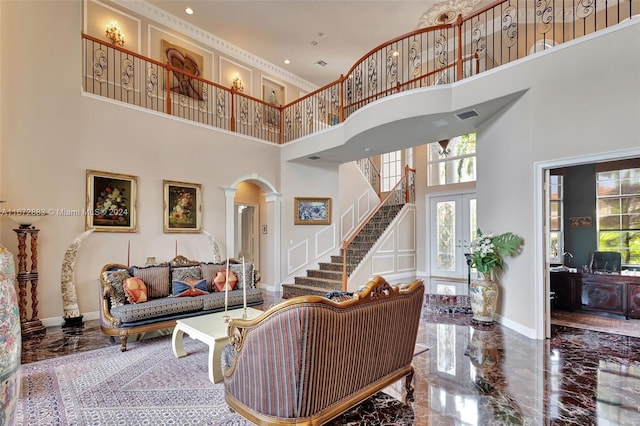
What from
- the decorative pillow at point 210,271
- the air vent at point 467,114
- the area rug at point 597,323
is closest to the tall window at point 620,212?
the area rug at point 597,323

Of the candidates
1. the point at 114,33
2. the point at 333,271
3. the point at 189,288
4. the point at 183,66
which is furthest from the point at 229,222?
the point at 114,33

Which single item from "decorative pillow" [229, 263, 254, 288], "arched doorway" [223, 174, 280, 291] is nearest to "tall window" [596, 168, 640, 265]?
"decorative pillow" [229, 263, 254, 288]

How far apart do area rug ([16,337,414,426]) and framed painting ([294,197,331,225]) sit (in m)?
4.94

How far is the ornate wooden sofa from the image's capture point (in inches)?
74.2

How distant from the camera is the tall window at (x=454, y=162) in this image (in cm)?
877

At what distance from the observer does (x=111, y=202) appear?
5.57m

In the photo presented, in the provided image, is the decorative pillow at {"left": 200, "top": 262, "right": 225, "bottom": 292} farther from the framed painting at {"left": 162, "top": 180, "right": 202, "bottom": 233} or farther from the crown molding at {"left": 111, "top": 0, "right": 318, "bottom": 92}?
the crown molding at {"left": 111, "top": 0, "right": 318, "bottom": 92}

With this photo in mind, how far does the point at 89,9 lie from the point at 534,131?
8439mm

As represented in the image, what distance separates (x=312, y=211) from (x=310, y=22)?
177 inches

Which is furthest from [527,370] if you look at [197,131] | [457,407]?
[197,131]

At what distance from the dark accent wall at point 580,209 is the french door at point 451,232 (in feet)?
7.78

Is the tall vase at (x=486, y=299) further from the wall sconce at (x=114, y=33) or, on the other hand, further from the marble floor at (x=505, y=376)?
the wall sconce at (x=114, y=33)

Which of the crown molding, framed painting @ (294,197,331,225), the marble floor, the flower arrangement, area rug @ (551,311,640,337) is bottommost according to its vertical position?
area rug @ (551,311,640,337)

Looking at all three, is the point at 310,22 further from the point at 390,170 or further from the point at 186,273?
the point at 186,273
